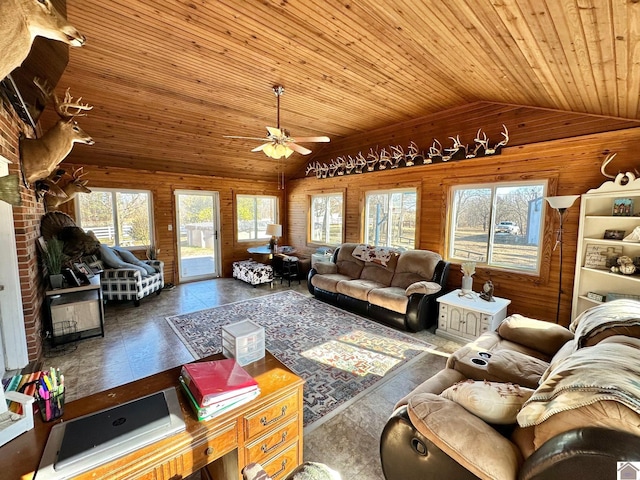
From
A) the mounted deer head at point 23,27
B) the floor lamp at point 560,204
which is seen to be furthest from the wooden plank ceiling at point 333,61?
the mounted deer head at point 23,27

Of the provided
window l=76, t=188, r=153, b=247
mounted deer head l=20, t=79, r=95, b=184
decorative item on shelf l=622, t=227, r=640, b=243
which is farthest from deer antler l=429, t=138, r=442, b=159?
window l=76, t=188, r=153, b=247

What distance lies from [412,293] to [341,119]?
3.24m

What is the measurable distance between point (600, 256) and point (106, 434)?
4642 mm

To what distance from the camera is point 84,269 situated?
3.99 metres

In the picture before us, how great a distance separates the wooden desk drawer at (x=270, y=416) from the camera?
1.34 metres

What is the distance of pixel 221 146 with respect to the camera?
5.64 meters

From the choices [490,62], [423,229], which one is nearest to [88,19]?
[490,62]

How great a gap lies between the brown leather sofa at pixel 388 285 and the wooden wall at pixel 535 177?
2.30 feet

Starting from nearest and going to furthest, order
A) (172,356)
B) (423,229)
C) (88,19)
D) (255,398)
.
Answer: (255,398)
(88,19)
(172,356)
(423,229)

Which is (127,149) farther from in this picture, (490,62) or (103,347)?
(490,62)

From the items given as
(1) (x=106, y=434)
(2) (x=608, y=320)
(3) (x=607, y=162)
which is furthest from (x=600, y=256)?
(1) (x=106, y=434)

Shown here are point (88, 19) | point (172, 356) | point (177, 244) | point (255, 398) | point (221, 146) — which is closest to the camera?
point (255, 398)

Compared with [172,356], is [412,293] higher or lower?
higher

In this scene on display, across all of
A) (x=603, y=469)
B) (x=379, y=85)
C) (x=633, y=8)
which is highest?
(x=379, y=85)
